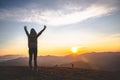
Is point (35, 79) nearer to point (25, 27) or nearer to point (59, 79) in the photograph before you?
point (59, 79)

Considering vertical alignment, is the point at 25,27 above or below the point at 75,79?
above

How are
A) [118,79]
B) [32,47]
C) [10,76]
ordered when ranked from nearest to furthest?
[10,76], [32,47], [118,79]

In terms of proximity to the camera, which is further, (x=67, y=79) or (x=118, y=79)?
(x=118, y=79)

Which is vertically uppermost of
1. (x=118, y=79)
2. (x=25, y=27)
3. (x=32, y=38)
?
(x=25, y=27)

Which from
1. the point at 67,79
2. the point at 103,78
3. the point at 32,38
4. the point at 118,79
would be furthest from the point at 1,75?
the point at 118,79

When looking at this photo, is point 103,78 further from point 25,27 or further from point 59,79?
point 25,27

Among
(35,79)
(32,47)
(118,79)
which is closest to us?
(35,79)

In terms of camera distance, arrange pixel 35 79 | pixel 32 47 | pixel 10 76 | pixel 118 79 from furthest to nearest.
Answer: pixel 118 79, pixel 32 47, pixel 10 76, pixel 35 79

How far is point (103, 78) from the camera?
1402 cm

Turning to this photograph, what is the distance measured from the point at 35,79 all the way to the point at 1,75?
272 centimetres

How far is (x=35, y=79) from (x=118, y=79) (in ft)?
23.3

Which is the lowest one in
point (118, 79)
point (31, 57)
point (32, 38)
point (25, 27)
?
point (118, 79)

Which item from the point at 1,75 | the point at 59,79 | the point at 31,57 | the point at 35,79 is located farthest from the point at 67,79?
the point at 1,75

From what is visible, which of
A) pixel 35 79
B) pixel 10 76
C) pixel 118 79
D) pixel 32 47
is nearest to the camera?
pixel 35 79
